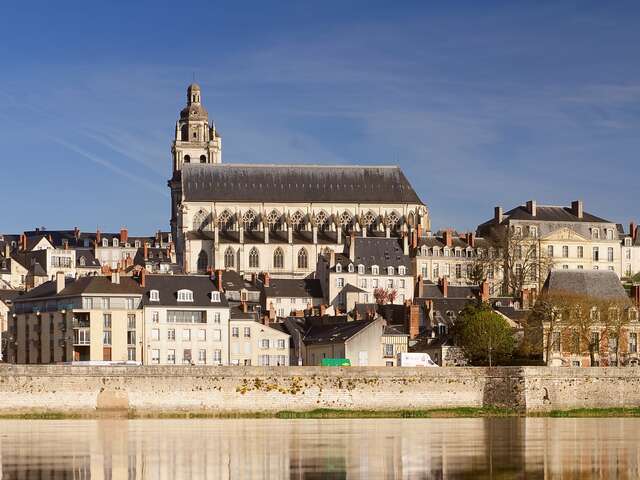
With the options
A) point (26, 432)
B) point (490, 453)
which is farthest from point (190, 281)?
point (490, 453)

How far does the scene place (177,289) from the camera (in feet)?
234

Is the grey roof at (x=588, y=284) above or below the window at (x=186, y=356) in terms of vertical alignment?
above

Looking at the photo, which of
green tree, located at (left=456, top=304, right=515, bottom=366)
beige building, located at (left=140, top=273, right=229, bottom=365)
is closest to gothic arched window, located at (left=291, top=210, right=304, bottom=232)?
beige building, located at (left=140, top=273, right=229, bottom=365)

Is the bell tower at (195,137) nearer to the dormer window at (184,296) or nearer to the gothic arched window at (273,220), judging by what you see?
the gothic arched window at (273,220)

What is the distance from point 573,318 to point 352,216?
51711 millimetres

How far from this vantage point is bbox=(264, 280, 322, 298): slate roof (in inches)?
3816

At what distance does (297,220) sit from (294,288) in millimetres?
24045

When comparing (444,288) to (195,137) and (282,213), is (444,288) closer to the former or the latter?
(282,213)

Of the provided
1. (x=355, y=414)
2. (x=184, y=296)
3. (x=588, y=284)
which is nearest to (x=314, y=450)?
(x=355, y=414)

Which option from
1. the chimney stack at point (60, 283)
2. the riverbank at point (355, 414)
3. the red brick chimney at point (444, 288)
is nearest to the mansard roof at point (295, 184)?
the red brick chimney at point (444, 288)

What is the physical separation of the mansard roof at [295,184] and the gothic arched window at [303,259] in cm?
615

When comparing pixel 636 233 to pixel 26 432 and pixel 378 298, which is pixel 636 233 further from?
pixel 26 432

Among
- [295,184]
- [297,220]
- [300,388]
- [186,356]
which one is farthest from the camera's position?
[295,184]

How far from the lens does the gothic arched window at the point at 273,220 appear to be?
121 m
